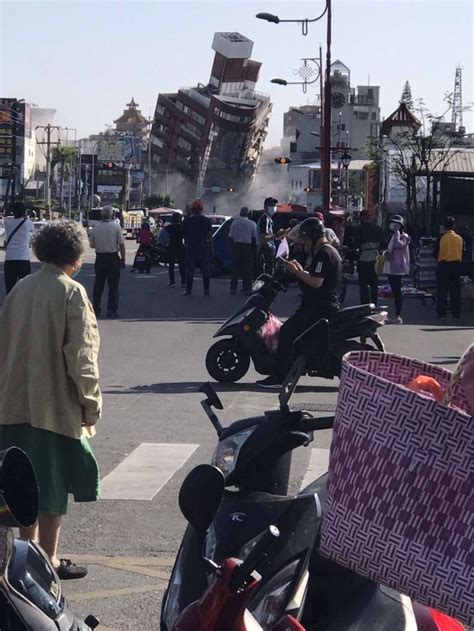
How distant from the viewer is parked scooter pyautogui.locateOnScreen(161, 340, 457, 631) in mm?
3865

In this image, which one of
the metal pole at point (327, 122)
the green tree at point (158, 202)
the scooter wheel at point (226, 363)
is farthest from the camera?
the green tree at point (158, 202)

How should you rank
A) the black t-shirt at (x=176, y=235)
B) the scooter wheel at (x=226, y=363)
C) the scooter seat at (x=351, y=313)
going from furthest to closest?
the black t-shirt at (x=176, y=235), the scooter wheel at (x=226, y=363), the scooter seat at (x=351, y=313)

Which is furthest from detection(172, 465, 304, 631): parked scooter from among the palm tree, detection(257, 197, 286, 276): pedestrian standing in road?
the palm tree

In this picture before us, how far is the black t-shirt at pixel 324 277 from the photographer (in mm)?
12039

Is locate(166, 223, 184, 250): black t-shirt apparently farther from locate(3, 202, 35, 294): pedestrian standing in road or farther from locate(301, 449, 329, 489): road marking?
locate(301, 449, 329, 489): road marking

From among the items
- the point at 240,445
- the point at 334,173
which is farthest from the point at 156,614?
the point at 334,173

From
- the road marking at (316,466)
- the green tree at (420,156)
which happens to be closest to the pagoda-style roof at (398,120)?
the green tree at (420,156)

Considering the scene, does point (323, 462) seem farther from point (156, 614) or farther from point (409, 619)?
point (409, 619)

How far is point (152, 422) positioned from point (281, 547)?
7.31 metres

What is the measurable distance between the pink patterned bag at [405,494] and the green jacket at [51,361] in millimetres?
2925

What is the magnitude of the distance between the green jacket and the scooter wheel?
7537mm

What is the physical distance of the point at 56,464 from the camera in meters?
6.16

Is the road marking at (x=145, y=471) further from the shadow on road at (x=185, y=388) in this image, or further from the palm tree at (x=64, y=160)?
the palm tree at (x=64, y=160)

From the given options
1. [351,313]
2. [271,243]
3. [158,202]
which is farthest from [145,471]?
[158,202]
